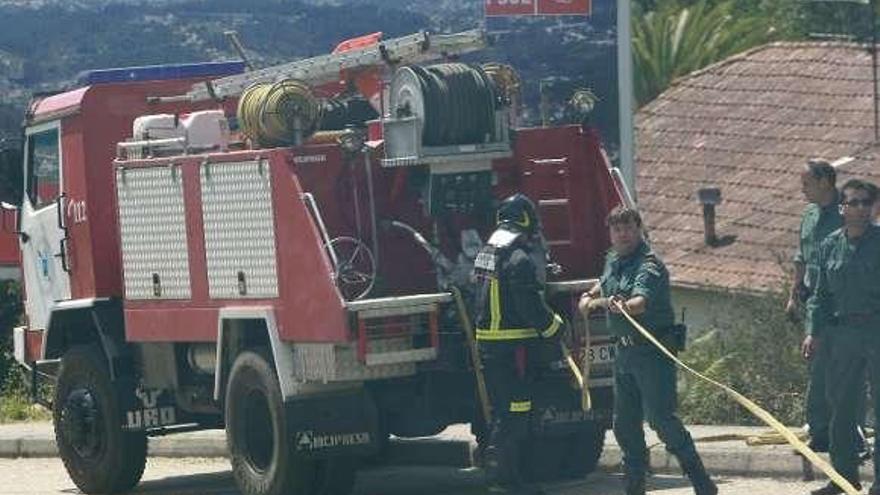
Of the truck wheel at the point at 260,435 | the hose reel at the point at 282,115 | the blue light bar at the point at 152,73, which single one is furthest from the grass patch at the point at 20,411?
the hose reel at the point at 282,115

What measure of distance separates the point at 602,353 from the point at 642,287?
1818 millimetres

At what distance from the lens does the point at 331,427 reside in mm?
13586

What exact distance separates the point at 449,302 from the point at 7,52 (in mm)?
16715

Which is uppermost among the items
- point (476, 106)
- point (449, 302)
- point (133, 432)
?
point (476, 106)

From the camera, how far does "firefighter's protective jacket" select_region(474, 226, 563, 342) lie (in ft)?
42.1

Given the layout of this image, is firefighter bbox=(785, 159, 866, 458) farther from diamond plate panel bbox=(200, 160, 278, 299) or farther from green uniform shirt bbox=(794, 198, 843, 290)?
diamond plate panel bbox=(200, 160, 278, 299)

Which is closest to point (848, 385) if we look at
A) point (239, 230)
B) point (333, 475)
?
point (333, 475)

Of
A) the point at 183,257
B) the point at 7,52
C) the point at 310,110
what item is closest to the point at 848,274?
the point at 310,110

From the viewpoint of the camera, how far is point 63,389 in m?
16.4

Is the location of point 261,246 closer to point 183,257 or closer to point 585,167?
point 183,257

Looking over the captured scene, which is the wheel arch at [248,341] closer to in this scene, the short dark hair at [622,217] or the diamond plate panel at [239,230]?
the diamond plate panel at [239,230]

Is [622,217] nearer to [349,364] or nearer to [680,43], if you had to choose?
[349,364]

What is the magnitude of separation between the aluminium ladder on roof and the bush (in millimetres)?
A: 3308

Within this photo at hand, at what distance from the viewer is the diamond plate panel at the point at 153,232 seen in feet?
48.0
